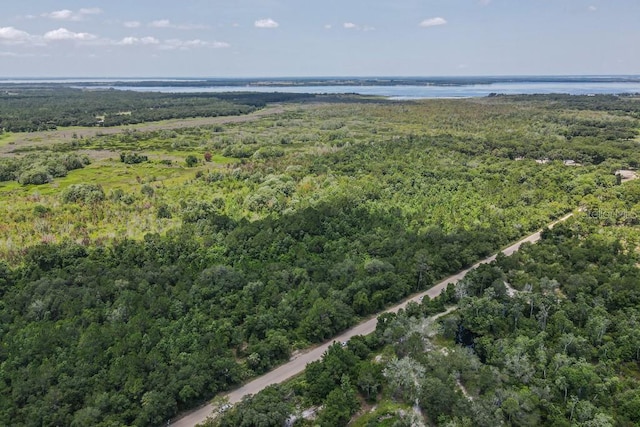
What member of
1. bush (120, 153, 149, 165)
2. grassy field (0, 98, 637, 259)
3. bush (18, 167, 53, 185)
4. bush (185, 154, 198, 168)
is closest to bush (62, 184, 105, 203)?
grassy field (0, 98, 637, 259)

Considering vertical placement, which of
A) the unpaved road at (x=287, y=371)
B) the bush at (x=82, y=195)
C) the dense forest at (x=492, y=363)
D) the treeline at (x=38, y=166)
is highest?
the treeline at (x=38, y=166)

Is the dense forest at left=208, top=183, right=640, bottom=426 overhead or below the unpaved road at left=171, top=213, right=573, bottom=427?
overhead

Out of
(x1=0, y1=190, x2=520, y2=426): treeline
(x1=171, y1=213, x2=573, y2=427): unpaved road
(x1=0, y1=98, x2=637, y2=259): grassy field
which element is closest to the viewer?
(x1=0, y1=190, x2=520, y2=426): treeline

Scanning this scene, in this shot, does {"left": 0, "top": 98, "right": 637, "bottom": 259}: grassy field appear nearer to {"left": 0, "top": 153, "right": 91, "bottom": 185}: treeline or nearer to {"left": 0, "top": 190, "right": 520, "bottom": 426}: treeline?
{"left": 0, "top": 153, "right": 91, "bottom": 185}: treeline

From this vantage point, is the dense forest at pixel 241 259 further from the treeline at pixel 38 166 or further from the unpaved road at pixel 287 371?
the unpaved road at pixel 287 371

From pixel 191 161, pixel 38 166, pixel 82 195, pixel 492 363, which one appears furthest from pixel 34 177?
pixel 492 363

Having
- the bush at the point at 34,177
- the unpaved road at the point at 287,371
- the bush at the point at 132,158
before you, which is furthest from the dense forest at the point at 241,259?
the unpaved road at the point at 287,371
